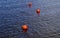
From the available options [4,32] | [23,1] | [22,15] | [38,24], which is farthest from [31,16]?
[23,1]

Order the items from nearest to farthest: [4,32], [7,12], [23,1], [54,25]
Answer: [4,32] < [54,25] < [7,12] < [23,1]

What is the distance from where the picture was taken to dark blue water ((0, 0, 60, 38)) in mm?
3064

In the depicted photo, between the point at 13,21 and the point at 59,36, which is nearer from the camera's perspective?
the point at 59,36

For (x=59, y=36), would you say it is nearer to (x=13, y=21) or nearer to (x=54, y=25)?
(x=54, y=25)

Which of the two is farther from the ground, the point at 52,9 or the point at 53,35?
the point at 52,9

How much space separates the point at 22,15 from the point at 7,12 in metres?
0.48

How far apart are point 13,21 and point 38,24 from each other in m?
0.61

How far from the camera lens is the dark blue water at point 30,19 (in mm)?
3064

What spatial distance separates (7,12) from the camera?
4.14 m

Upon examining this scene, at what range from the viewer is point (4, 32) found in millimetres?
3145

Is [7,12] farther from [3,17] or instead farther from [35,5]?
[35,5]

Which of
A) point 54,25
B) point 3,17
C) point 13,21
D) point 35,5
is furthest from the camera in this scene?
point 35,5

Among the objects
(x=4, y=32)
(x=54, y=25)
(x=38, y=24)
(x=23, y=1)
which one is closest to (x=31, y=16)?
(x=38, y=24)

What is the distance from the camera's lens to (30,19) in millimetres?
3682
